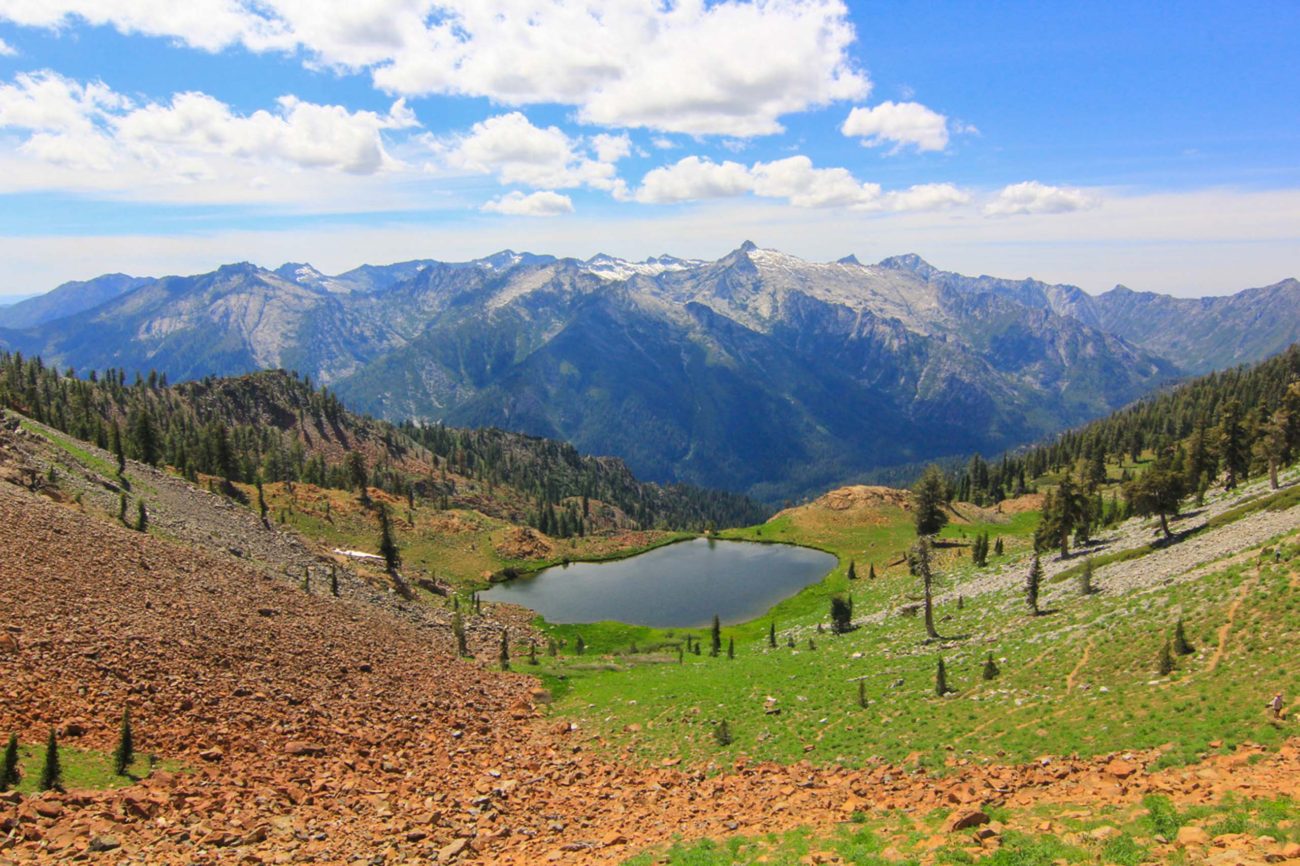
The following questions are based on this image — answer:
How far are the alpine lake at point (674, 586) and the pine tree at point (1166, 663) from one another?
81094mm

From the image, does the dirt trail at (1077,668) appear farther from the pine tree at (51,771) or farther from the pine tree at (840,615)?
the pine tree at (51,771)

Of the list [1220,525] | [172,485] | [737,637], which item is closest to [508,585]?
[737,637]

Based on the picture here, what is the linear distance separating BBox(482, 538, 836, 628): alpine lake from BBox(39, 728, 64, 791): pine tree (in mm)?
87493

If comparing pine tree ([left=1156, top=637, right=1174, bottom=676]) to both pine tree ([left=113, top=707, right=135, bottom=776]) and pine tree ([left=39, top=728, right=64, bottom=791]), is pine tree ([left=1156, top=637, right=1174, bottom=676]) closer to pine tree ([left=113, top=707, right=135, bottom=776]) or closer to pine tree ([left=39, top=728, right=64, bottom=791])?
pine tree ([left=113, top=707, right=135, bottom=776])

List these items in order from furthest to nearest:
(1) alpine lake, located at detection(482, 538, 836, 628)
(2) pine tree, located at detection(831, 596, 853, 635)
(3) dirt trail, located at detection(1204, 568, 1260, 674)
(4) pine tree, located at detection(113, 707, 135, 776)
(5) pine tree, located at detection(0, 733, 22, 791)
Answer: (1) alpine lake, located at detection(482, 538, 836, 628) → (2) pine tree, located at detection(831, 596, 853, 635) → (3) dirt trail, located at detection(1204, 568, 1260, 674) → (4) pine tree, located at detection(113, 707, 135, 776) → (5) pine tree, located at detection(0, 733, 22, 791)

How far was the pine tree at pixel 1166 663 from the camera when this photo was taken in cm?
3045

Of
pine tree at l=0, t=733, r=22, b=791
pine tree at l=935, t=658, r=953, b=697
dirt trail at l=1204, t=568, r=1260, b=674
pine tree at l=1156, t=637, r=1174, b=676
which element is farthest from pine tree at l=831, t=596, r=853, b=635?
pine tree at l=0, t=733, r=22, b=791

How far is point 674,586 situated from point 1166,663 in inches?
4194

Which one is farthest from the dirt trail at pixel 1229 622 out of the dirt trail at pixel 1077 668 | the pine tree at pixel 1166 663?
the dirt trail at pixel 1077 668

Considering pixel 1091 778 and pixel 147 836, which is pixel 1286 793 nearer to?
pixel 1091 778

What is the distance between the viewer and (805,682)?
44.8 metres

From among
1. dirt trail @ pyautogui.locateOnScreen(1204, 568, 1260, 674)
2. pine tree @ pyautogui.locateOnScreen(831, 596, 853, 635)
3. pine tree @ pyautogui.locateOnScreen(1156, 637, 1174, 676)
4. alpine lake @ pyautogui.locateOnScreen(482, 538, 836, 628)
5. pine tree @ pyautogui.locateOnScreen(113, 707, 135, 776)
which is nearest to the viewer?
pine tree @ pyautogui.locateOnScreen(113, 707, 135, 776)

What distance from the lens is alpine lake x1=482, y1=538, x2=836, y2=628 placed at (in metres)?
114

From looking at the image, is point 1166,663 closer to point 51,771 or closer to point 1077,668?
point 1077,668
